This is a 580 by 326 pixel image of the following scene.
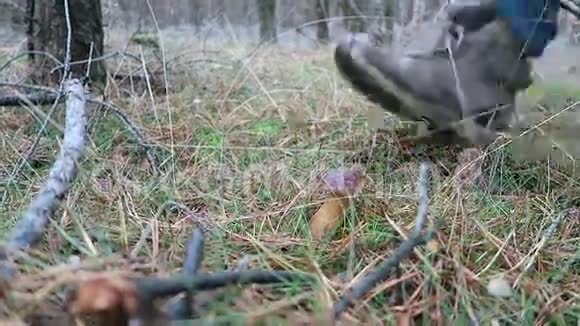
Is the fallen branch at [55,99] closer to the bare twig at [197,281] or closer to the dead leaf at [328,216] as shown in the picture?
the dead leaf at [328,216]

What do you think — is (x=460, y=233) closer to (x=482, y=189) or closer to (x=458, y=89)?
(x=482, y=189)

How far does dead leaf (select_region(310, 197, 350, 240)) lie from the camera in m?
0.96

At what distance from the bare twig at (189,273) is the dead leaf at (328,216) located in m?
0.31

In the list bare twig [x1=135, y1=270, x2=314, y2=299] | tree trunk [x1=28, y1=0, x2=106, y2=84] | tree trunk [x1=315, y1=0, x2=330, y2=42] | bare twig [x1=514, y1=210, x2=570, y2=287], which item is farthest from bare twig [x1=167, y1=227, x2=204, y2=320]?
tree trunk [x1=315, y1=0, x2=330, y2=42]

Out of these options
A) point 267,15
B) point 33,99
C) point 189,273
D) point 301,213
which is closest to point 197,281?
point 189,273

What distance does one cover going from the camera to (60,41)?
1.87 metres

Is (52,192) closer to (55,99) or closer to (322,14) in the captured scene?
(55,99)

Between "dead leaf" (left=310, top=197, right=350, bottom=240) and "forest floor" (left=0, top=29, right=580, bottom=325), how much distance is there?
13 millimetres

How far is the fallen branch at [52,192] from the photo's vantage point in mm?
632

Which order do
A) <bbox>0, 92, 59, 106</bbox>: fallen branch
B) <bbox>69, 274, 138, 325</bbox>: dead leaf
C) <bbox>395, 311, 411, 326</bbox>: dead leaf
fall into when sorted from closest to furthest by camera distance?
<bbox>69, 274, 138, 325</bbox>: dead leaf, <bbox>395, 311, 411, 326</bbox>: dead leaf, <bbox>0, 92, 59, 106</bbox>: fallen branch

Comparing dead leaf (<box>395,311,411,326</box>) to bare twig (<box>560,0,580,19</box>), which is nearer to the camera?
dead leaf (<box>395,311,411,326</box>)

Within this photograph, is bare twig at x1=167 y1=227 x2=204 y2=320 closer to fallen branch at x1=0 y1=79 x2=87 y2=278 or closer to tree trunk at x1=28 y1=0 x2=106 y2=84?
fallen branch at x1=0 y1=79 x2=87 y2=278

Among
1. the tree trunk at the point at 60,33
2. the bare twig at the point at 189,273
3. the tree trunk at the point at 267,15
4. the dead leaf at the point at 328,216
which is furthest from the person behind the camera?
the tree trunk at the point at 267,15

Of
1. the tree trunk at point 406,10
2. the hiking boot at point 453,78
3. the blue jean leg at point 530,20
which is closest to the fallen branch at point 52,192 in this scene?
the hiking boot at point 453,78
